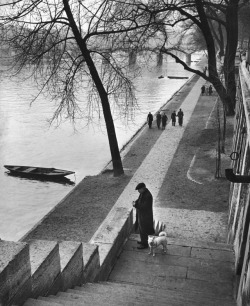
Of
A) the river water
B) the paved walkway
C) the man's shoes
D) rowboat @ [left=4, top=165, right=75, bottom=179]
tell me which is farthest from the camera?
rowboat @ [left=4, top=165, right=75, bottom=179]

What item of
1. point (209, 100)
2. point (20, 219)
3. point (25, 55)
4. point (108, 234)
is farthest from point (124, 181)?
point (209, 100)

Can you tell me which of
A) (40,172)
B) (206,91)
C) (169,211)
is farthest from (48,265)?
(206,91)

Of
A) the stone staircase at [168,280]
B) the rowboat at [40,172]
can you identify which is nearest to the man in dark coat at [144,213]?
the stone staircase at [168,280]

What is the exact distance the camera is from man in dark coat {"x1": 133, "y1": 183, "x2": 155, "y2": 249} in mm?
6828

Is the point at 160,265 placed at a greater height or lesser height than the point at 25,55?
lesser

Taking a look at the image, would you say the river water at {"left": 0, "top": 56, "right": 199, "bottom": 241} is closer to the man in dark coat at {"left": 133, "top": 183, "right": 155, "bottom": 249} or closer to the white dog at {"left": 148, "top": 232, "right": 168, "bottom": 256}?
the man in dark coat at {"left": 133, "top": 183, "right": 155, "bottom": 249}

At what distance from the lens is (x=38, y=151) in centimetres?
2661

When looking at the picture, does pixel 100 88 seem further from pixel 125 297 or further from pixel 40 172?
pixel 125 297

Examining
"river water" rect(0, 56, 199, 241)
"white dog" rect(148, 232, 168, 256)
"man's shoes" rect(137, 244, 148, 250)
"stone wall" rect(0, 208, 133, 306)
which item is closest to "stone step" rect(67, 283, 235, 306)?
"stone wall" rect(0, 208, 133, 306)

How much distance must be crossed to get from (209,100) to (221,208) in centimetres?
2772

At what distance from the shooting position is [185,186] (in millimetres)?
14391

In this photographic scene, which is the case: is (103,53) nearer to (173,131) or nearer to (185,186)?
(185,186)

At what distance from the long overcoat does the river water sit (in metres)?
8.74

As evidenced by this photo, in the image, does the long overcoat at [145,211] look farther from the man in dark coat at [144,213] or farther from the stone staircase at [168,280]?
the stone staircase at [168,280]
